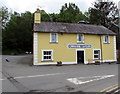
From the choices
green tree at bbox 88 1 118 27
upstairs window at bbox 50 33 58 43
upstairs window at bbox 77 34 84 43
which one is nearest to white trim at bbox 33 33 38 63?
upstairs window at bbox 50 33 58 43

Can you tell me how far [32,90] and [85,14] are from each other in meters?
53.2

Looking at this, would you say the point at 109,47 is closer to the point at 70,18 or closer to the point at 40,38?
the point at 40,38

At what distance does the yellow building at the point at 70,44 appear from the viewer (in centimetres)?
2280

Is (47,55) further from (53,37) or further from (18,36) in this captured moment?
(18,36)

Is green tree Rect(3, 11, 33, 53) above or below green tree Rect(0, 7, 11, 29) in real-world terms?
below

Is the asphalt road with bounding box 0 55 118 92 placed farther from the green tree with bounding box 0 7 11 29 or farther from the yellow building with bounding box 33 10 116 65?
the green tree with bounding box 0 7 11 29

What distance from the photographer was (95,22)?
1874 inches

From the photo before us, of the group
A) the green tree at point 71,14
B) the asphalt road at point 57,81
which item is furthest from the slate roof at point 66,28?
the green tree at point 71,14

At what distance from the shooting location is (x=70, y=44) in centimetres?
2420

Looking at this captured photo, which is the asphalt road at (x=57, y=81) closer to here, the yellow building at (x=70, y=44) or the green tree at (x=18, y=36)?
the yellow building at (x=70, y=44)

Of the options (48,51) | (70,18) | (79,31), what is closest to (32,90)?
(48,51)

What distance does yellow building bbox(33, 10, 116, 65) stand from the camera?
22.8 m

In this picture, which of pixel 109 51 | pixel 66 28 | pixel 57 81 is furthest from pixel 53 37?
pixel 57 81

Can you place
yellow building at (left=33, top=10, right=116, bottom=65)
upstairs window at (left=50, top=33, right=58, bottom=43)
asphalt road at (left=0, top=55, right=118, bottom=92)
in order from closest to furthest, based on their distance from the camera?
asphalt road at (left=0, top=55, right=118, bottom=92) → yellow building at (left=33, top=10, right=116, bottom=65) → upstairs window at (left=50, top=33, right=58, bottom=43)
